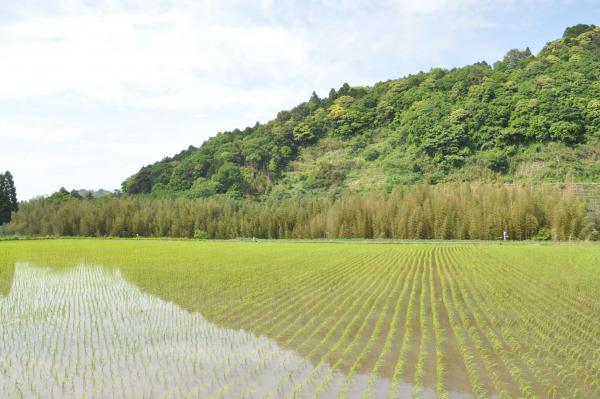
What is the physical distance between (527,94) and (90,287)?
58.1 meters

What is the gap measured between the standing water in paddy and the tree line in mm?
50207

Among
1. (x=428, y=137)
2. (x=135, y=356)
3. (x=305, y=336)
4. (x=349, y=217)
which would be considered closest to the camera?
(x=135, y=356)

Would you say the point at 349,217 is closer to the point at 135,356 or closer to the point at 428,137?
the point at 428,137

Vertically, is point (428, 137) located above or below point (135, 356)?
above

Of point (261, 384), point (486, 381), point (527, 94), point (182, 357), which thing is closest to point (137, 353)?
point (182, 357)

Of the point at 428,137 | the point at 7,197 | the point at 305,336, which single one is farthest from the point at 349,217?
the point at 7,197

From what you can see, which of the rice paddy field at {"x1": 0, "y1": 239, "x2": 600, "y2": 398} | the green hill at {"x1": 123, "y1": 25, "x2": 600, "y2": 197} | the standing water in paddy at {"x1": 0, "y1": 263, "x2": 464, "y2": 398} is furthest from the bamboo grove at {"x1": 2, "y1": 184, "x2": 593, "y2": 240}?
the standing water in paddy at {"x1": 0, "y1": 263, "x2": 464, "y2": 398}

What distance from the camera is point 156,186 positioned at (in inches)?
3157

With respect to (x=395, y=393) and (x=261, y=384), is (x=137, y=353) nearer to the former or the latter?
(x=261, y=384)

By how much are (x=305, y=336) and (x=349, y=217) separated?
34.9m

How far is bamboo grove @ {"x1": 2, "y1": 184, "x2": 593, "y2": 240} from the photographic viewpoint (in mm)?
35250

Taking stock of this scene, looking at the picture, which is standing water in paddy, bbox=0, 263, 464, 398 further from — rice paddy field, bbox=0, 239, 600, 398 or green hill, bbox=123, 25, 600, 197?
green hill, bbox=123, 25, 600, 197

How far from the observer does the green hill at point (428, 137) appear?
54.6 metres

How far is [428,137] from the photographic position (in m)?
63.6
